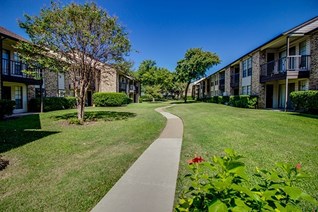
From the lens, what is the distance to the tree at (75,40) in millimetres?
11727

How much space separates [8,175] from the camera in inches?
185

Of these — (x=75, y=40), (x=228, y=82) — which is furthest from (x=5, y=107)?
(x=228, y=82)

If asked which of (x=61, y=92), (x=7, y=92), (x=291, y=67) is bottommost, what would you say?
(x=7, y=92)

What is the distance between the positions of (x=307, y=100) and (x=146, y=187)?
14.2 metres

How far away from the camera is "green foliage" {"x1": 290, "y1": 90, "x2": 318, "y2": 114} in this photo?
13.1m

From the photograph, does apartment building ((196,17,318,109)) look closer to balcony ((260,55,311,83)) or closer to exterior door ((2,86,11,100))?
balcony ((260,55,311,83))

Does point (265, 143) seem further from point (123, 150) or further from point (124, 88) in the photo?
point (124, 88)

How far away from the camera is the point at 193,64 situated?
1558 inches

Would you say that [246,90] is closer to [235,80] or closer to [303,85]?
[235,80]

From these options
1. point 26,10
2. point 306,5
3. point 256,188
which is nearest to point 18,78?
point 26,10

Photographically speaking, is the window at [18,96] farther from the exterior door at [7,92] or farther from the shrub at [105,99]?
the shrub at [105,99]

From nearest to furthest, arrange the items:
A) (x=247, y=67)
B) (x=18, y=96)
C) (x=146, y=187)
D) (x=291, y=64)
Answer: (x=146, y=187) < (x=291, y=64) < (x=18, y=96) < (x=247, y=67)

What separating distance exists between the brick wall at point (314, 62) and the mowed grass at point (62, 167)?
45.3 feet

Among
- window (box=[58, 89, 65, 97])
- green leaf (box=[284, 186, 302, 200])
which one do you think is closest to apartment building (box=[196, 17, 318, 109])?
green leaf (box=[284, 186, 302, 200])
